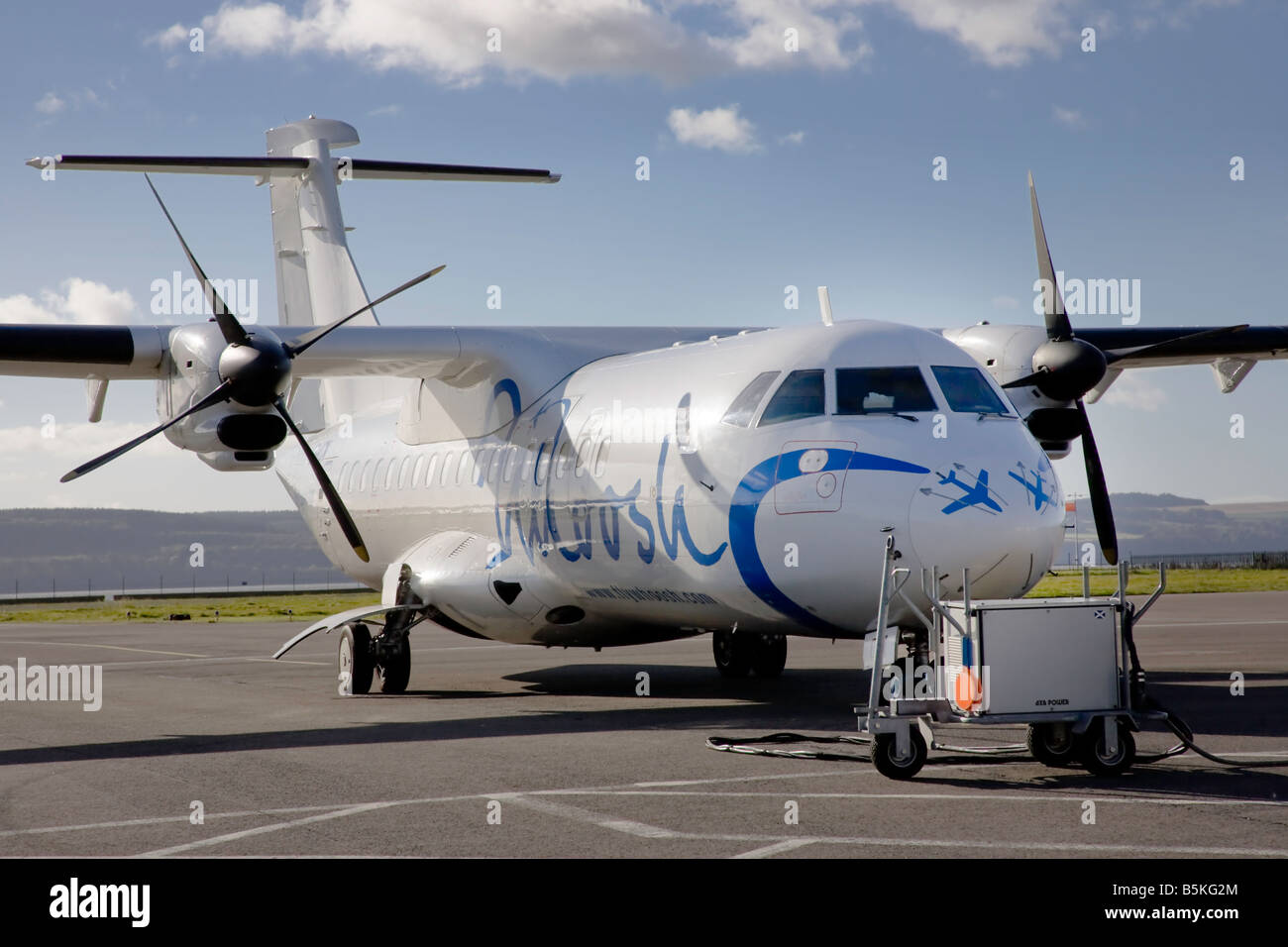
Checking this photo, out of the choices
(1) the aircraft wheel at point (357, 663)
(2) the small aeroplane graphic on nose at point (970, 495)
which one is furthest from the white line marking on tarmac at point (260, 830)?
(1) the aircraft wheel at point (357, 663)

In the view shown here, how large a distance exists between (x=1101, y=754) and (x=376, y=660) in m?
10.0

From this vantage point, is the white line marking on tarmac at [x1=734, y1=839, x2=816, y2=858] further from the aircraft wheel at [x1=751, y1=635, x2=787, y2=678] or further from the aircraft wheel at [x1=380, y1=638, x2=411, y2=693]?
the aircraft wheel at [x1=380, y1=638, x2=411, y2=693]

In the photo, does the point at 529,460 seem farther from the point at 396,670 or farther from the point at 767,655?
the point at 767,655

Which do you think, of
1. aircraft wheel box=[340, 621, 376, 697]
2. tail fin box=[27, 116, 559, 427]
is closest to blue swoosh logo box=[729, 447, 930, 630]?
aircraft wheel box=[340, 621, 376, 697]

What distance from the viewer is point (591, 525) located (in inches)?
555

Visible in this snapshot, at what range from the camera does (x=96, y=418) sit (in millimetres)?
16641

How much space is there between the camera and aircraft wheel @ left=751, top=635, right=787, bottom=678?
16.8 meters

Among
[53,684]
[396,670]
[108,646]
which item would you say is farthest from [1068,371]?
[108,646]

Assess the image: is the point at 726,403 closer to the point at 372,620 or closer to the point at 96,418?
the point at 372,620

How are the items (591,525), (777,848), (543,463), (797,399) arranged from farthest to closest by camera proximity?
(543,463), (591,525), (797,399), (777,848)

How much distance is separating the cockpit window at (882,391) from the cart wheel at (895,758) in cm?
345

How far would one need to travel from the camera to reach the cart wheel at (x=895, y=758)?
28.8 feet

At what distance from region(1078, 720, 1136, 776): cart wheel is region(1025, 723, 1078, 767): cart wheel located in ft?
0.61

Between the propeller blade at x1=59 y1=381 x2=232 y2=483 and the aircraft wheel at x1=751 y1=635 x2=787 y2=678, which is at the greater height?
the propeller blade at x1=59 y1=381 x2=232 y2=483
